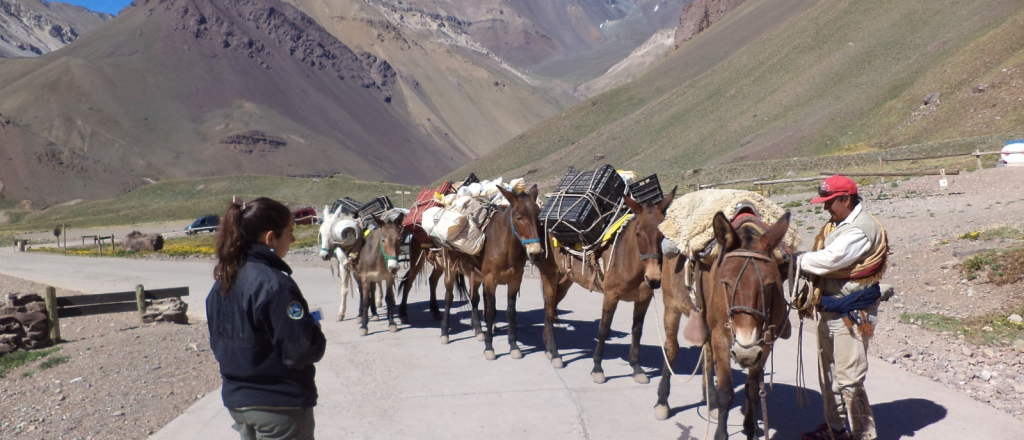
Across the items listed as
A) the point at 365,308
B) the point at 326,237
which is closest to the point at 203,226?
the point at 326,237

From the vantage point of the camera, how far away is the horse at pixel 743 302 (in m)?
4.82

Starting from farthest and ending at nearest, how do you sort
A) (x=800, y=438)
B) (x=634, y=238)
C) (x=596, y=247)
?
(x=596, y=247) < (x=634, y=238) < (x=800, y=438)

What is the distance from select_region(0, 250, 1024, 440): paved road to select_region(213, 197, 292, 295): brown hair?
121 inches

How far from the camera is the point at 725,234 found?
5.18m

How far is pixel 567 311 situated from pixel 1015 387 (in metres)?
7.33

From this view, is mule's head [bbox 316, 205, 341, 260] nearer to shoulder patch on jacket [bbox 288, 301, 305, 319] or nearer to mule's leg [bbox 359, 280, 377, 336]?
mule's leg [bbox 359, 280, 377, 336]

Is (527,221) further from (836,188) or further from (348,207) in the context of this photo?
(348,207)

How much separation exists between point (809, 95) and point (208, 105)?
332 ft

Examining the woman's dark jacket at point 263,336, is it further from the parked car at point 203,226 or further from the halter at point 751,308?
the parked car at point 203,226

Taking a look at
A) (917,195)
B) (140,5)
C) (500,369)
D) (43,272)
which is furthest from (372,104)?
(500,369)

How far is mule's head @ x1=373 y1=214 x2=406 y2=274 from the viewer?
463 inches

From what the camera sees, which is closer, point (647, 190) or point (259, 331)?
point (259, 331)

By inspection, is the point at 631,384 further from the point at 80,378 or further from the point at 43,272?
the point at 43,272

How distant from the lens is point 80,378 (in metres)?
9.72
